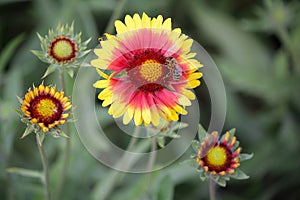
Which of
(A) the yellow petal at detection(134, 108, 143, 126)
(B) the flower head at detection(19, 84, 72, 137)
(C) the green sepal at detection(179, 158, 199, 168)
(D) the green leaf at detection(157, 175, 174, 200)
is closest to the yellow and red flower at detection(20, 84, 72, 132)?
(B) the flower head at detection(19, 84, 72, 137)

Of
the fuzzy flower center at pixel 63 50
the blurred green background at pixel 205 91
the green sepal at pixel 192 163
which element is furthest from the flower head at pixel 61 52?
the blurred green background at pixel 205 91

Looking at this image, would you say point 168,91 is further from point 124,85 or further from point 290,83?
point 290,83

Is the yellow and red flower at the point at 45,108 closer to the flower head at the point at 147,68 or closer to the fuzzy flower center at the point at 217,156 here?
the flower head at the point at 147,68

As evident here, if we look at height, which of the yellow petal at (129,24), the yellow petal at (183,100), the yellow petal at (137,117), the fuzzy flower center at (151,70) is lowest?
the yellow petal at (137,117)

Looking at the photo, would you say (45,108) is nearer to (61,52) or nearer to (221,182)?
(61,52)

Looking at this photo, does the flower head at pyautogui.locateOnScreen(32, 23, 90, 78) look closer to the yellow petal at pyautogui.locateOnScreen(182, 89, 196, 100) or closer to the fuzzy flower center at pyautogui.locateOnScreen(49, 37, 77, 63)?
the fuzzy flower center at pyautogui.locateOnScreen(49, 37, 77, 63)

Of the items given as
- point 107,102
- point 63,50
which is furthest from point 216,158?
point 63,50

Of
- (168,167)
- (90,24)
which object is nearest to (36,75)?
(90,24)
